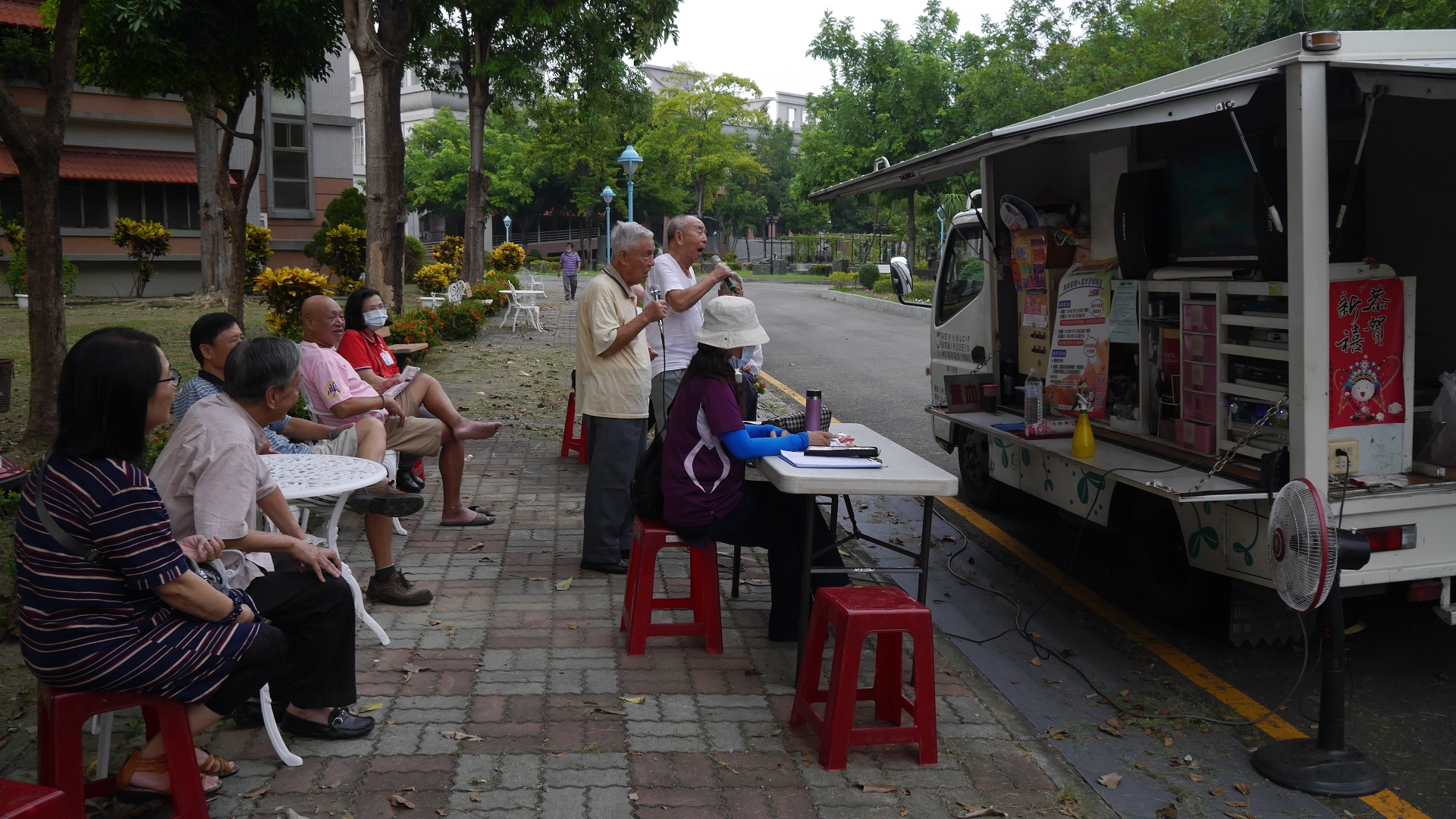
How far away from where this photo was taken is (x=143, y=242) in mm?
25594

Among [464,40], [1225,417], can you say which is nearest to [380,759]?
[1225,417]

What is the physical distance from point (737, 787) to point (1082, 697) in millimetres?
1807

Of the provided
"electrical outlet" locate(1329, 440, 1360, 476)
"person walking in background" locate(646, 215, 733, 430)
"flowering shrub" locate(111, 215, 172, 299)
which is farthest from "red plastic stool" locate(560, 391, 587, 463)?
"flowering shrub" locate(111, 215, 172, 299)

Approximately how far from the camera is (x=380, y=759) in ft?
12.4

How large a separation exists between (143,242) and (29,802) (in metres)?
26.5

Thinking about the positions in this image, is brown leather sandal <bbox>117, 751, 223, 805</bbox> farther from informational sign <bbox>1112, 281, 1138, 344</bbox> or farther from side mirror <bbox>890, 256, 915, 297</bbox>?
side mirror <bbox>890, 256, 915, 297</bbox>

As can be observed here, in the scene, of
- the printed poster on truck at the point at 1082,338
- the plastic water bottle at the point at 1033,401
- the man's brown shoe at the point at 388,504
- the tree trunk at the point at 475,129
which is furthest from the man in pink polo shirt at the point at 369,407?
the tree trunk at the point at 475,129

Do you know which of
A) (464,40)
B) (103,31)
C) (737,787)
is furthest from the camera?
(464,40)

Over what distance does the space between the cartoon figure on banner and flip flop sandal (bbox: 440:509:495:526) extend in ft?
15.6

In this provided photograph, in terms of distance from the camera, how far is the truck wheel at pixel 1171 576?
17.3 feet

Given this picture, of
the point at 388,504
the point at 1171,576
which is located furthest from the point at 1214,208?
the point at 388,504

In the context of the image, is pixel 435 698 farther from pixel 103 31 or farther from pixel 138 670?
pixel 103 31

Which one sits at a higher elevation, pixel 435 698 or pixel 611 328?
pixel 611 328

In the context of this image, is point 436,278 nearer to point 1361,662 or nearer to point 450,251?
point 450,251
